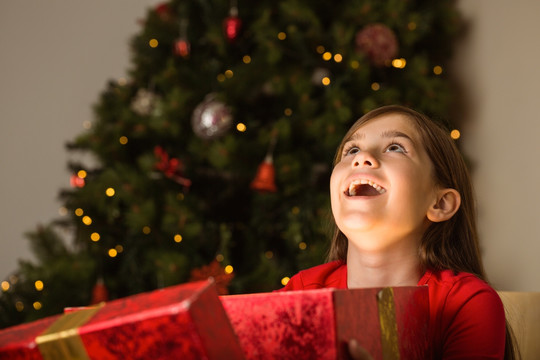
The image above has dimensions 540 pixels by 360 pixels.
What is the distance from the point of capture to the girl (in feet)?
2.49

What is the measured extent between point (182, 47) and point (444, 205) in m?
1.34

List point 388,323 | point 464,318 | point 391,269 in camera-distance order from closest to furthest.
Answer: point 388,323
point 464,318
point 391,269

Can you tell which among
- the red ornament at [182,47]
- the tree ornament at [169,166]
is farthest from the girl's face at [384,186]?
the red ornament at [182,47]

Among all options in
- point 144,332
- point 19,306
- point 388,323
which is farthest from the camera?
point 19,306

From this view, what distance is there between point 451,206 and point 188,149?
1.19 metres

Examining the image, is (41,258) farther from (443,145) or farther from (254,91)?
(443,145)

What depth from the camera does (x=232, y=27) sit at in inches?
74.3

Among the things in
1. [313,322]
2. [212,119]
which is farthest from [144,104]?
[313,322]

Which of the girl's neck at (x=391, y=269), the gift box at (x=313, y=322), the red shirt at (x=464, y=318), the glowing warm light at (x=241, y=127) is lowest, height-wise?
the red shirt at (x=464, y=318)

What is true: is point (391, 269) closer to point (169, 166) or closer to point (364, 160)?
point (364, 160)

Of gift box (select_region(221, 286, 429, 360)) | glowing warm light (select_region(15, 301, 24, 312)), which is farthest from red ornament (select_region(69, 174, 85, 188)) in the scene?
gift box (select_region(221, 286, 429, 360))

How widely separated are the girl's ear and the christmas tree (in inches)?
31.0

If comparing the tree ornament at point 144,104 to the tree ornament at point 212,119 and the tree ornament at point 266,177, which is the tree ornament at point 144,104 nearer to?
the tree ornament at point 212,119

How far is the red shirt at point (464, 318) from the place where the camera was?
0.72 m
